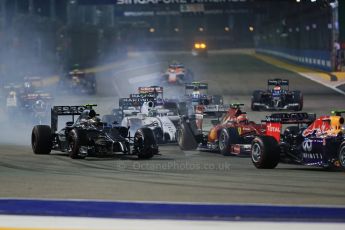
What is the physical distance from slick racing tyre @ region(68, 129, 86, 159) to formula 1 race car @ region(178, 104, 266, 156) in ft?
9.95

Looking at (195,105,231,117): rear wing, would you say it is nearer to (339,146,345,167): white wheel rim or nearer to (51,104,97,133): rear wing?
(51,104,97,133): rear wing

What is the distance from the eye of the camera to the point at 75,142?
58.1 feet

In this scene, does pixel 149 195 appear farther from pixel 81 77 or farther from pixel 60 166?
pixel 81 77

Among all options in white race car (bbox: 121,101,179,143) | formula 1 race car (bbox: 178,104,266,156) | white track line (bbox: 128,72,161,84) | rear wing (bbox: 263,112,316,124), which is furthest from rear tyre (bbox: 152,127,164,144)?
white track line (bbox: 128,72,161,84)

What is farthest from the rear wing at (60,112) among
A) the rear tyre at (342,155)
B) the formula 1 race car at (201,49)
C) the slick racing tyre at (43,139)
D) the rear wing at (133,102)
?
the formula 1 race car at (201,49)

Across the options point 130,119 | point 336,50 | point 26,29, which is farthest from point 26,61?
point 130,119

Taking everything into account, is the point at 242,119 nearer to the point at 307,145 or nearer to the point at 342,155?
the point at 307,145

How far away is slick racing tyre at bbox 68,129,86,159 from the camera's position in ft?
58.0

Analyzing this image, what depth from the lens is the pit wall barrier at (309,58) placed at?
191ft

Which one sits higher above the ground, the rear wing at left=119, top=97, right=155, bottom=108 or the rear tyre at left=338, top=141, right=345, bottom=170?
the rear wing at left=119, top=97, right=155, bottom=108

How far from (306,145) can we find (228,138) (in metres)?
3.08

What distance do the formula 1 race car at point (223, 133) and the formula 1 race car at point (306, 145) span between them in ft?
5.17

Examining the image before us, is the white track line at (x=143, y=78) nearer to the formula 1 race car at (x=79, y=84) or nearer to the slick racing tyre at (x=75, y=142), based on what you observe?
the formula 1 race car at (x=79, y=84)

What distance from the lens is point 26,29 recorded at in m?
60.8
